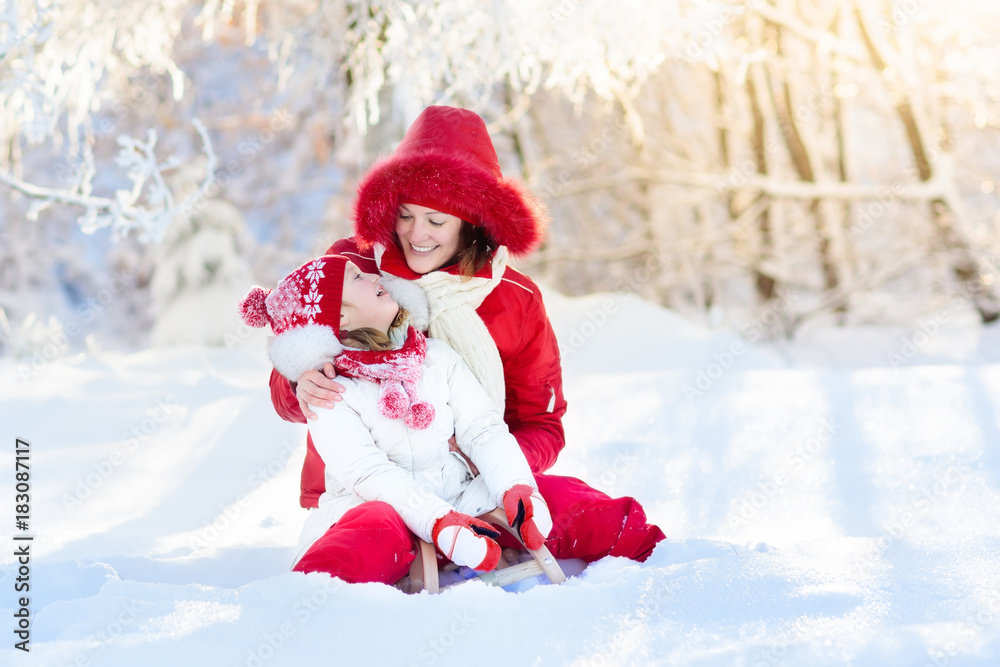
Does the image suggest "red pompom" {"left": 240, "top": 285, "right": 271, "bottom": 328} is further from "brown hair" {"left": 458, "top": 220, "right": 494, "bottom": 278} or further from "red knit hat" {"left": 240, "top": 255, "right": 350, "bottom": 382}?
"brown hair" {"left": 458, "top": 220, "right": 494, "bottom": 278}

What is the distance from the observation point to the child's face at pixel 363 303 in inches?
79.7

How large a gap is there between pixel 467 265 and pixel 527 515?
746 millimetres

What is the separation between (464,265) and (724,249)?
6356 mm

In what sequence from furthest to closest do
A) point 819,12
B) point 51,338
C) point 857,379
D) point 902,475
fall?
point 819,12 → point 51,338 → point 857,379 → point 902,475

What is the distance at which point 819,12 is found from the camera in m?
6.90

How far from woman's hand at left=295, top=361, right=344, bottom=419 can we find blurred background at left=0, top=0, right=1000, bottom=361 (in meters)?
0.78

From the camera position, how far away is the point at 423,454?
2.02 meters

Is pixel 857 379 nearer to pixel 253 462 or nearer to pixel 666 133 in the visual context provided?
pixel 253 462

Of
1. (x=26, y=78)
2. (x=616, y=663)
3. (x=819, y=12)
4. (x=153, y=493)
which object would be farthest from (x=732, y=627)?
(x=819, y=12)

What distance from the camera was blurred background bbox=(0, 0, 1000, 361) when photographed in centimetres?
406

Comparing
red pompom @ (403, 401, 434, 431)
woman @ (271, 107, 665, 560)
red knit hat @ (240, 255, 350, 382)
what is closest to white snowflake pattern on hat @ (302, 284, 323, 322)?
red knit hat @ (240, 255, 350, 382)

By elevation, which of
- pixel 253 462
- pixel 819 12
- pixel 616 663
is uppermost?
pixel 819 12

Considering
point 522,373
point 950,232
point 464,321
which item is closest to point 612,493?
point 522,373

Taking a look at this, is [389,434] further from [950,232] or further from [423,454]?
[950,232]
